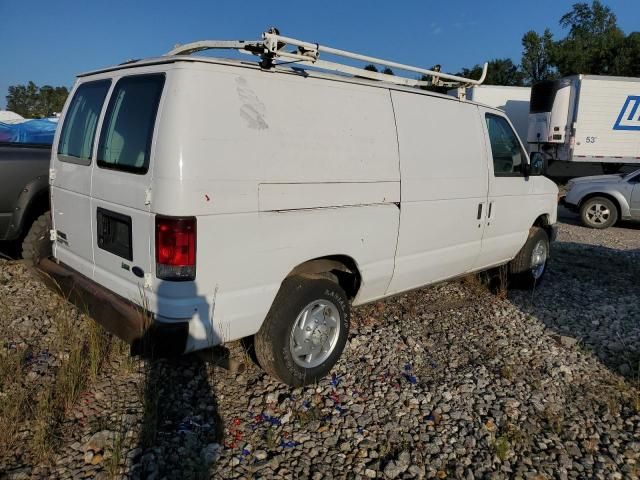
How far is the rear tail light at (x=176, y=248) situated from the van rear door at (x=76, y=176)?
2.93 feet

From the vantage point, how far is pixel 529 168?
5180mm

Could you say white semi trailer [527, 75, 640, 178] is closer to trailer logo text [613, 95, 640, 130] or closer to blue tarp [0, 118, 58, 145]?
trailer logo text [613, 95, 640, 130]

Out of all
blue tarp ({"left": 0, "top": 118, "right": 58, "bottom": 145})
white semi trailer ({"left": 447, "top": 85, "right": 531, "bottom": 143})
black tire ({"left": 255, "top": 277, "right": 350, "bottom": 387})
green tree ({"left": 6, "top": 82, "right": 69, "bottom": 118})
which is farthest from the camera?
green tree ({"left": 6, "top": 82, "right": 69, "bottom": 118})

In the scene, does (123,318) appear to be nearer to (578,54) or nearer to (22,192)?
(22,192)

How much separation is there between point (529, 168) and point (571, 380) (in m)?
2.30

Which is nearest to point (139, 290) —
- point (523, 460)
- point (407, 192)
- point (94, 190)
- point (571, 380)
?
point (94, 190)

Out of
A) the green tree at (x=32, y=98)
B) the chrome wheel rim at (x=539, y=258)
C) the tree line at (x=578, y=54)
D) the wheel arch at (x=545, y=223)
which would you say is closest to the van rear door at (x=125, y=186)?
the chrome wheel rim at (x=539, y=258)

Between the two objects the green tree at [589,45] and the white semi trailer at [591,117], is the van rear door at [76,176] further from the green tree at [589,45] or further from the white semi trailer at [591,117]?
the green tree at [589,45]

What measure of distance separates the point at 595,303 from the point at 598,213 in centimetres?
647

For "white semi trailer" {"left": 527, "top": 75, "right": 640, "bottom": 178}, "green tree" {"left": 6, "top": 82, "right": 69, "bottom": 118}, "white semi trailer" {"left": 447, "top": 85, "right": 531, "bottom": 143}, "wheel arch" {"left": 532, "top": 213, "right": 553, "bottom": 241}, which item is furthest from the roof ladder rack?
"green tree" {"left": 6, "top": 82, "right": 69, "bottom": 118}

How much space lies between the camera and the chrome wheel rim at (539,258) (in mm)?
5893

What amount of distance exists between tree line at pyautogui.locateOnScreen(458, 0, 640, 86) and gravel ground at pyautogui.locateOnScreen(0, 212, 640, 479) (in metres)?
38.0

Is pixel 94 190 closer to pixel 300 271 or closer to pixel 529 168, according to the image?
pixel 300 271

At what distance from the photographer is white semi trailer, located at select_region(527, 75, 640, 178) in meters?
15.3
